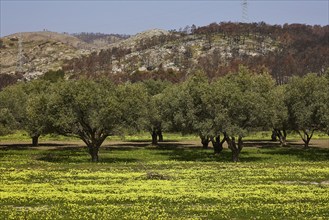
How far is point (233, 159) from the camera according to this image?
69375 mm

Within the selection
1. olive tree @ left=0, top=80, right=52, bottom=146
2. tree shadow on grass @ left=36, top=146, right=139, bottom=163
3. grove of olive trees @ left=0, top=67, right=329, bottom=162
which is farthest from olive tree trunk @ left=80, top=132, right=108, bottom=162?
olive tree @ left=0, top=80, right=52, bottom=146

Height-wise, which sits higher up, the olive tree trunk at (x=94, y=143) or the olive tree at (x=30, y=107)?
the olive tree at (x=30, y=107)

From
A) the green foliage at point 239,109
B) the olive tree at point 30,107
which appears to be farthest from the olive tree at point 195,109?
the olive tree at point 30,107

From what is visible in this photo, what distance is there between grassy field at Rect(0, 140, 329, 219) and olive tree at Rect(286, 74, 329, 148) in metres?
9.02

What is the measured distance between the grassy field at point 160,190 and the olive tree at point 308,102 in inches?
355

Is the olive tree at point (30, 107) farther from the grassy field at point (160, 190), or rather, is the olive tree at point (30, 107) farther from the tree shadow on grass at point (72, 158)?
the grassy field at point (160, 190)

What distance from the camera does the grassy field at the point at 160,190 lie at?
29922mm

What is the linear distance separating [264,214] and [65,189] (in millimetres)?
17586

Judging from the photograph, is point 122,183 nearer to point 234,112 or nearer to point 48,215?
point 48,215

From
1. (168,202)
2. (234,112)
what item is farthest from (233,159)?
(168,202)

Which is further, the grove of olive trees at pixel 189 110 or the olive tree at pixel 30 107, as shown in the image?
the olive tree at pixel 30 107

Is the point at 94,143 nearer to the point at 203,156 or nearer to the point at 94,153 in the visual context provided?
the point at 94,153

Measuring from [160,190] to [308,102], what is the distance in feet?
159

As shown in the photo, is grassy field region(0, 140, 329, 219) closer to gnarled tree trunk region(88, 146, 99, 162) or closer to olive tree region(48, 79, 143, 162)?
gnarled tree trunk region(88, 146, 99, 162)
